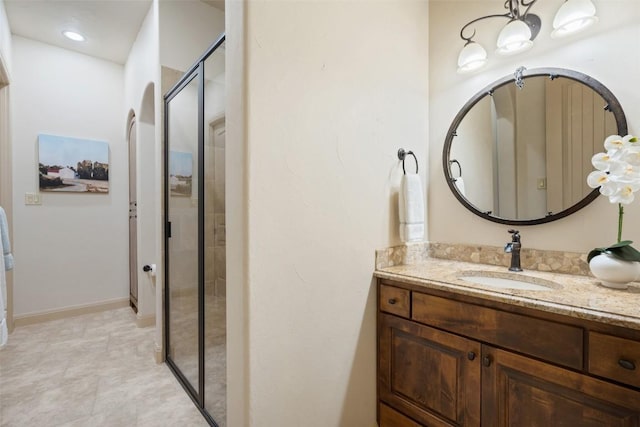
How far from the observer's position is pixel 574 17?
49.7 inches

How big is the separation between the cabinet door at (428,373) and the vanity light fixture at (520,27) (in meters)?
1.43

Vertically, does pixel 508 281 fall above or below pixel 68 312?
above

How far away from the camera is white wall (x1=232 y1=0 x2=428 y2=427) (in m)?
1.07

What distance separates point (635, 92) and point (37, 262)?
469 centimetres

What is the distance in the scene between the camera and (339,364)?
1.32m

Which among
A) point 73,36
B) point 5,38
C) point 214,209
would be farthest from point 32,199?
point 214,209

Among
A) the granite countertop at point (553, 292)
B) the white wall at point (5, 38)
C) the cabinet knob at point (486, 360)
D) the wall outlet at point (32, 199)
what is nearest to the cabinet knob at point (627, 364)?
the granite countertop at point (553, 292)

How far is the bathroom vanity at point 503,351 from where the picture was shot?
857mm

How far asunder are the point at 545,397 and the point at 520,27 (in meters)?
1.59

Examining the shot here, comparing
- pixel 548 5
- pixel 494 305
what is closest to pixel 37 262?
pixel 494 305

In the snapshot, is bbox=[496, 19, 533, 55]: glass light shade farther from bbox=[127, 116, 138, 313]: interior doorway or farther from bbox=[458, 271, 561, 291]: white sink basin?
bbox=[127, 116, 138, 313]: interior doorway

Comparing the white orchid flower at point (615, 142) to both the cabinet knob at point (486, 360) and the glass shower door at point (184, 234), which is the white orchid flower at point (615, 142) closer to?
the cabinet knob at point (486, 360)

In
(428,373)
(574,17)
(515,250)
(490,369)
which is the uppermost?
(574,17)

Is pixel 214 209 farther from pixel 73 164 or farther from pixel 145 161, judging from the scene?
pixel 73 164
